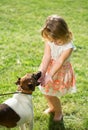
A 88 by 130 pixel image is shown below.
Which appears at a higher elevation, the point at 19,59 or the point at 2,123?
the point at 2,123

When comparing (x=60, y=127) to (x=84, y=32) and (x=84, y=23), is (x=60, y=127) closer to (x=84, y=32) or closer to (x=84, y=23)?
(x=84, y=32)

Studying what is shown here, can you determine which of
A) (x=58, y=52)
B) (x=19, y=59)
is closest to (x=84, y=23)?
(x=19, y=59)

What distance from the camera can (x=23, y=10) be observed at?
11703 millimetres

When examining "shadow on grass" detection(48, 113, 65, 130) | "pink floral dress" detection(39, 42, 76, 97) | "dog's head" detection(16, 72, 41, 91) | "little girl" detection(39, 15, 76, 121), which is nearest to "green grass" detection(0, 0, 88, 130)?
"shadow on grass" detection(48, 113, 65, 130)

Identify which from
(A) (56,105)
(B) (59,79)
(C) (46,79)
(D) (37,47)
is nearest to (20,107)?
(C) (46,79)

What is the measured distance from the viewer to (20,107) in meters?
3.70

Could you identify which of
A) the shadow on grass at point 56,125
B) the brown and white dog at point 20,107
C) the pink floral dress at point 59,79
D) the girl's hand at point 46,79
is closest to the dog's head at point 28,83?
the brown and white dog at point 20,107

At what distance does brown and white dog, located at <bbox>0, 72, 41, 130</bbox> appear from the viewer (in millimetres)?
3576

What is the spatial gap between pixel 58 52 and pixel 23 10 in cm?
768

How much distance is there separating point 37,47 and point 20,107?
4026 mm

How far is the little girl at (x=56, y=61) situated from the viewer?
412 cm

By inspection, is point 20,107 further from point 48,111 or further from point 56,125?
point 48,111

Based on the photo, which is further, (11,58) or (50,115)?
(11,58)

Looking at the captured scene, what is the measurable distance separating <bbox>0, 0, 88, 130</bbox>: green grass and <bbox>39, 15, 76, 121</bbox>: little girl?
341 millimetres
